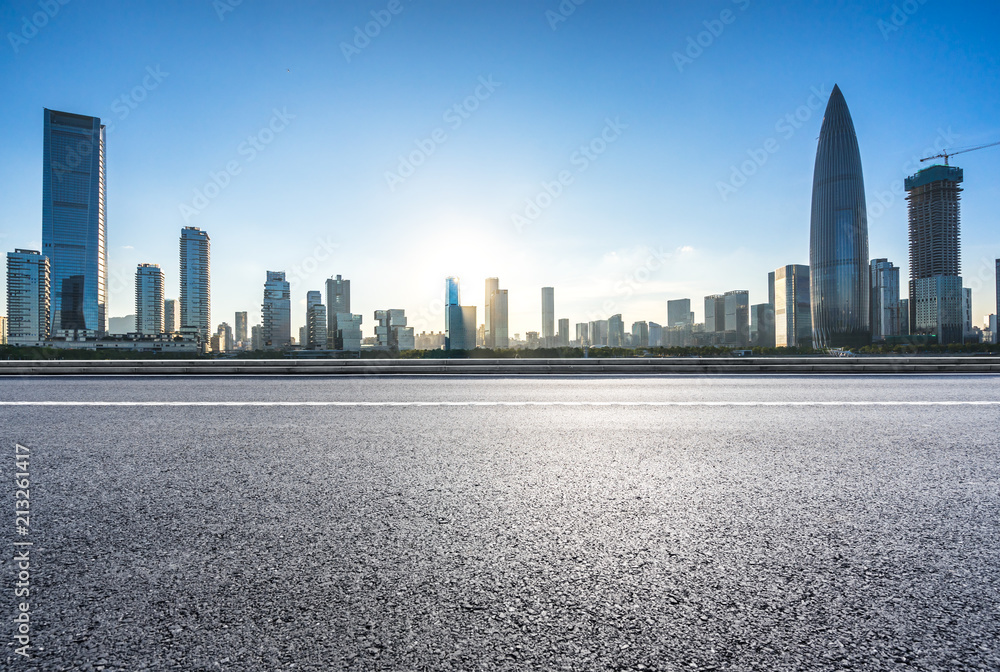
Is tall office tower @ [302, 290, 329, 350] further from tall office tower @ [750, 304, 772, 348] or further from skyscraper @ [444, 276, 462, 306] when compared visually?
tall office tower @ [750, 304, 772, 348]

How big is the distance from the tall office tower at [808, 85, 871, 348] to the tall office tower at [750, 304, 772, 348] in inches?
761

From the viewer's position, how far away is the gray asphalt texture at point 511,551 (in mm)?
1372

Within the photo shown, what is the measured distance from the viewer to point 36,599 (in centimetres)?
165

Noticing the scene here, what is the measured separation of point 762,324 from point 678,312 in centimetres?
2630

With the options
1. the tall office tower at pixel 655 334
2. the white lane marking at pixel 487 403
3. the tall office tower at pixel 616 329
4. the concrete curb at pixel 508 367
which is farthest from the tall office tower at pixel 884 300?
the white lane marking at pixel 487 403

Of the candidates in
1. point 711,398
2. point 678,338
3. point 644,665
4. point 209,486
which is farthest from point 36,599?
point 678,338

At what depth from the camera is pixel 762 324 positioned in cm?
14112

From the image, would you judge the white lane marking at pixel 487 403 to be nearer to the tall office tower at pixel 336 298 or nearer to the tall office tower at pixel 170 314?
the tall office tower at pixel 336 298

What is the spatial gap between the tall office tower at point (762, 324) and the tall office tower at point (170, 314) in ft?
679

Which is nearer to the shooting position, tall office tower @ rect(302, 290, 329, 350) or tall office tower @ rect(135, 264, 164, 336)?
tall office tower @ rect(302, 290, 329, 350)

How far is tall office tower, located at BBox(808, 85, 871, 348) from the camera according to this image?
98875mm

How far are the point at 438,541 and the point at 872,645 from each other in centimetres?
156

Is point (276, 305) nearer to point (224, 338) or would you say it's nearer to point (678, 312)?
point (224, 338)

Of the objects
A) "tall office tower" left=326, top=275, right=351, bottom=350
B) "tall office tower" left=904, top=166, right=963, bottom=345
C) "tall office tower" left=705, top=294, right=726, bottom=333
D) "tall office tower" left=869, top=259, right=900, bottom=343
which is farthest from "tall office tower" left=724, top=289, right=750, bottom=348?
"tall office tower" left=326, top=275, right=351, bottom=350
